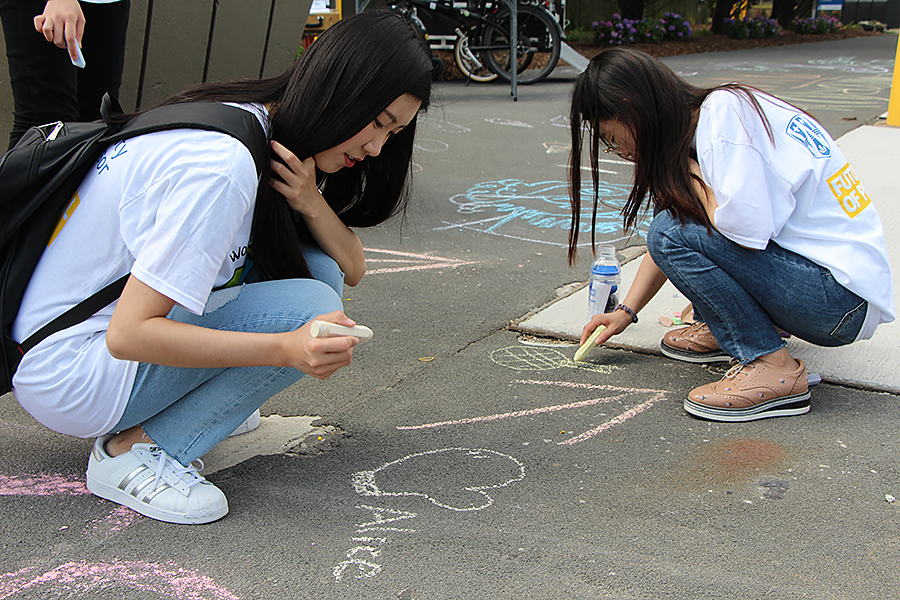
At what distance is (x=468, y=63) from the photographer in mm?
10289

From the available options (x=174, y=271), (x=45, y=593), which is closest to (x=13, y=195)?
(x=174, y=271)

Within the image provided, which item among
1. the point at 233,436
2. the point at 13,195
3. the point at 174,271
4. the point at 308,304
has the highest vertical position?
the point at 13,195

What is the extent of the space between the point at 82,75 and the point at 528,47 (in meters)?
7.72

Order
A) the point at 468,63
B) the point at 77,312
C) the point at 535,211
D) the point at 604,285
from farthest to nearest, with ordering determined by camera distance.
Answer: the point at 468,63 < the point at 535,211 < the point at 604,285 < the point at 77,312

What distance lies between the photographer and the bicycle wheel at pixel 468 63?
32.9 ft

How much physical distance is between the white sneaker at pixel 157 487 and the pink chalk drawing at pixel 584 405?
651mm

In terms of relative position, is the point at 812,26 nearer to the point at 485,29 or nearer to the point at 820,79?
the point at 820,79

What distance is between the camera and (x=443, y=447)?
2.32 m

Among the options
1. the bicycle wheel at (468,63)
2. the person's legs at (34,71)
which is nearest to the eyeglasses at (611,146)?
the person's legs at (34,71)

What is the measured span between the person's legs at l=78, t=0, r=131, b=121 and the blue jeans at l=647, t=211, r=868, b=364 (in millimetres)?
1925

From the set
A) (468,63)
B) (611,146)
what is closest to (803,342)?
(611,146)

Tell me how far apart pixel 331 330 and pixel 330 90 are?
20.3 inches

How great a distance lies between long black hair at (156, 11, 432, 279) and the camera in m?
1.80

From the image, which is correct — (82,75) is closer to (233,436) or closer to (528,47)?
(233,436)
